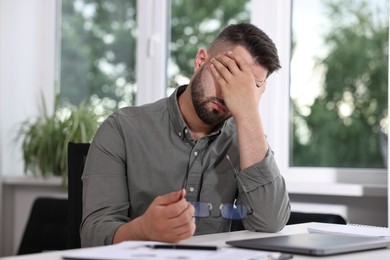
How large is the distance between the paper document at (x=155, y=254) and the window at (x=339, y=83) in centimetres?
212

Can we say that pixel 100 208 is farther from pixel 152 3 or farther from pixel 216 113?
pixel 152 3

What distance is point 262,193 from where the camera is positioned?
1.92 meters

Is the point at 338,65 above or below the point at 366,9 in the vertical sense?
below

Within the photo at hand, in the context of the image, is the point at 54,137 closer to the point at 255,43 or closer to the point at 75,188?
the point at 75,188

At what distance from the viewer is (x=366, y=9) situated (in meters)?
3.30

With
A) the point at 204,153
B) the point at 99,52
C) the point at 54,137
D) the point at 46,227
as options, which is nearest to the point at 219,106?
the point at 204,153

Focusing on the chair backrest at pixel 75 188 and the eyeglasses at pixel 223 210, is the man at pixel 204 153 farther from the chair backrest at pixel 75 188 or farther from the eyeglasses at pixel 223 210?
the chair backrest at pixel 75 188

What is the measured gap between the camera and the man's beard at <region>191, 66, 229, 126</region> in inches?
79.4

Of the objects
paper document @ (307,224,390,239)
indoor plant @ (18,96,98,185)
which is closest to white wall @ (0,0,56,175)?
indoor plant @ (18,96,98,185)

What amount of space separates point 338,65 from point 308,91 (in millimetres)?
195

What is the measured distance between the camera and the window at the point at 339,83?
130 inches

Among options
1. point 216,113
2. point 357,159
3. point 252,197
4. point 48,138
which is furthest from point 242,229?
point 48,138

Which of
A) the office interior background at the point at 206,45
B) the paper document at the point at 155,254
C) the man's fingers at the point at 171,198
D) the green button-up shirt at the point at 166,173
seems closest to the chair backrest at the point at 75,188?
the green button-up shirt at the point at 166,173

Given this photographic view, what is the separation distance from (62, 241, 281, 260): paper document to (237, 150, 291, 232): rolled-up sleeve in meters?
0.55
